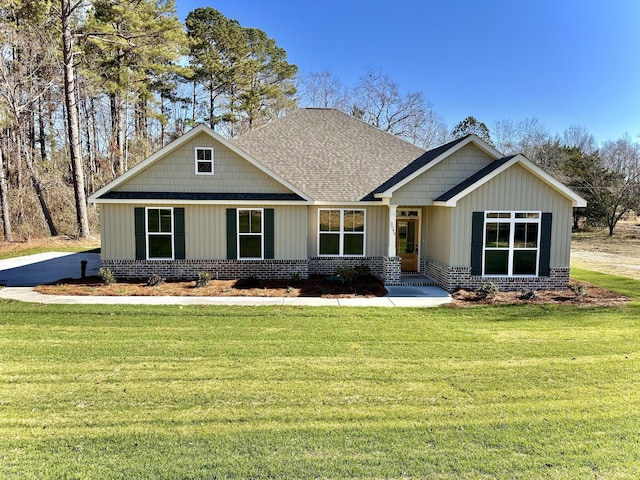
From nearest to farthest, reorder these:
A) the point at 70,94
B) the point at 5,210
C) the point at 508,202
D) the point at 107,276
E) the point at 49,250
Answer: the point at 508,202 < the point at 107,276 < the point at 49,250 < the point at 70,94 < the point at 5,210

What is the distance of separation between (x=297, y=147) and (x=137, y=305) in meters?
9.93

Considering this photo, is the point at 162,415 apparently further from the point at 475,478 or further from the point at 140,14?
the point at 140,14

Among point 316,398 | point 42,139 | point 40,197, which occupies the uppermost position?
point 42,139

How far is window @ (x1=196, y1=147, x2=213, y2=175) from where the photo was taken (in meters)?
13.8

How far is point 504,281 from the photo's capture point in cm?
1282

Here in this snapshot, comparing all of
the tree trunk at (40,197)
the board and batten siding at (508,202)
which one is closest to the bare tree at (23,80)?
the tree trunk at (40,197)

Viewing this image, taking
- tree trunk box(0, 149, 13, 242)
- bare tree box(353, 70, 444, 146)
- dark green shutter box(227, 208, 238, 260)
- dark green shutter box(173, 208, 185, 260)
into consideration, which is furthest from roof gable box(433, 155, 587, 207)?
bare tree box(353, 70, 444, 146)

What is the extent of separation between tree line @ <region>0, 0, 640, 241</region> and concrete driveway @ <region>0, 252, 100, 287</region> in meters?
5.14

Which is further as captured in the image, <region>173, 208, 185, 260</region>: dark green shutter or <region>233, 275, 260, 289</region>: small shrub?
<region>173, 208, 185, 260</region>: dark green shutter

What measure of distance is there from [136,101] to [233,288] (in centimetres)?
2416

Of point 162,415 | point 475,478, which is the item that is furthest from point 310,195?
point 475,478

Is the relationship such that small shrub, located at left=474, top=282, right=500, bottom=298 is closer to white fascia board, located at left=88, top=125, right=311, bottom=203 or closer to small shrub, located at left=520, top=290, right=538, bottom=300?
small shrub, located at left=520, top=290, right=538, bottom=300

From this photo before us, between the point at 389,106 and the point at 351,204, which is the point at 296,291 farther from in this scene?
the point at 389,106

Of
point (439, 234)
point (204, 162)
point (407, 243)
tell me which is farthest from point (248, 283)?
point (439, 234)
